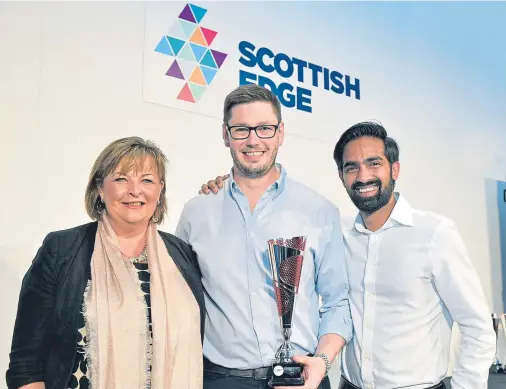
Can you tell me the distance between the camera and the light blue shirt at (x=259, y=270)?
193 cm

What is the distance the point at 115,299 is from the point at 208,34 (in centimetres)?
206

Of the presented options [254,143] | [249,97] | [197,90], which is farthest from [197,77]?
[254,143]

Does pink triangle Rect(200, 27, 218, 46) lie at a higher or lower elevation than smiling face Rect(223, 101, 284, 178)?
higher

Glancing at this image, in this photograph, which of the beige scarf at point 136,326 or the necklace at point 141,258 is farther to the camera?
the necklace at point 141,258

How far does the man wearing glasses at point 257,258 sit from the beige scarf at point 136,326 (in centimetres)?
11

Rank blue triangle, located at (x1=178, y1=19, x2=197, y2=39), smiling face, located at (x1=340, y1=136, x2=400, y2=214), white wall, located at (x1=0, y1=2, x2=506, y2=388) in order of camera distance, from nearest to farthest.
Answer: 1. smiling face, located at (x1=340, y1=136, x2=400, y2=214)
2. white wall, located at (x1=0, y1=2, x2=506, y2=388)
3. blue triangle, located at (x1=178, y1=19, x2=197, y2=39)

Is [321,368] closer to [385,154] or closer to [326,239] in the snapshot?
[326,239]

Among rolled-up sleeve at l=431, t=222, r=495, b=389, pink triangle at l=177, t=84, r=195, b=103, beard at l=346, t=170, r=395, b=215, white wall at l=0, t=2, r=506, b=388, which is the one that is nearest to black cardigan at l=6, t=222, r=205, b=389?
white wall at l=0, t=2, r=506, b=388

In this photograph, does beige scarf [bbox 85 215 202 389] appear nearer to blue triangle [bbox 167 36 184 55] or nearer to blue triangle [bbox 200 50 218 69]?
blue triangle [bbox 167 36 184 55]

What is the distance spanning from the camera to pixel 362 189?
2219 mm

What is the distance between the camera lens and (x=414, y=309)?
2162 millimetres

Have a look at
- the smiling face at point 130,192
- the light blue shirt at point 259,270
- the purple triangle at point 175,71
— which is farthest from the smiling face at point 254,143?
the purple triangle at point 175,71

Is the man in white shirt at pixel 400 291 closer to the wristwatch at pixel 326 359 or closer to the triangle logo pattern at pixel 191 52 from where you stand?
the wristwatch at pixel 326 359

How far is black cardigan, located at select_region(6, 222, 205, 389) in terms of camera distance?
1707mm
